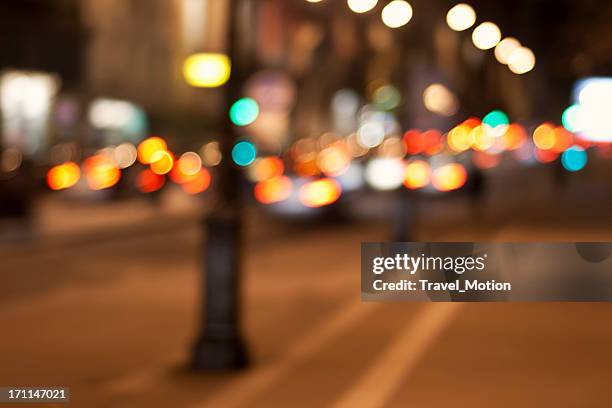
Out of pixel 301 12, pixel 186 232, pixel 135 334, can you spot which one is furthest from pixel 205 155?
pixel 135 334

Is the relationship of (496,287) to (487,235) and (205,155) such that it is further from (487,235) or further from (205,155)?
(205,155)

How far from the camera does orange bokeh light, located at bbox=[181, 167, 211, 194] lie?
34875 millimetres

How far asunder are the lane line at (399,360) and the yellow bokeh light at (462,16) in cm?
298

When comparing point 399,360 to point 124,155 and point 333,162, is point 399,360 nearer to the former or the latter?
point 333,162

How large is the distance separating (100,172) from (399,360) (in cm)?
2318

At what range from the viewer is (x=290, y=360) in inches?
408

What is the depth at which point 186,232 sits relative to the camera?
84.8 ft

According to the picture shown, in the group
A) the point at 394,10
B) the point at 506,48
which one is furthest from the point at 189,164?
the point at 394,10

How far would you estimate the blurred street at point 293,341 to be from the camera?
8.88 metres

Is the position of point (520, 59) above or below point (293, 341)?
above

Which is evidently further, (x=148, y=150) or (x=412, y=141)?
(x=148, y=150)

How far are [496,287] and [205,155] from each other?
30.5 m

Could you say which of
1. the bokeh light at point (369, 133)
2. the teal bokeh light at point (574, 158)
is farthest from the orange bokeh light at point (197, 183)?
the bokeh light at point (369, 133)

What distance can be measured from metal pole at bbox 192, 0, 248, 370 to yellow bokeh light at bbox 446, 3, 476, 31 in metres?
2.12
